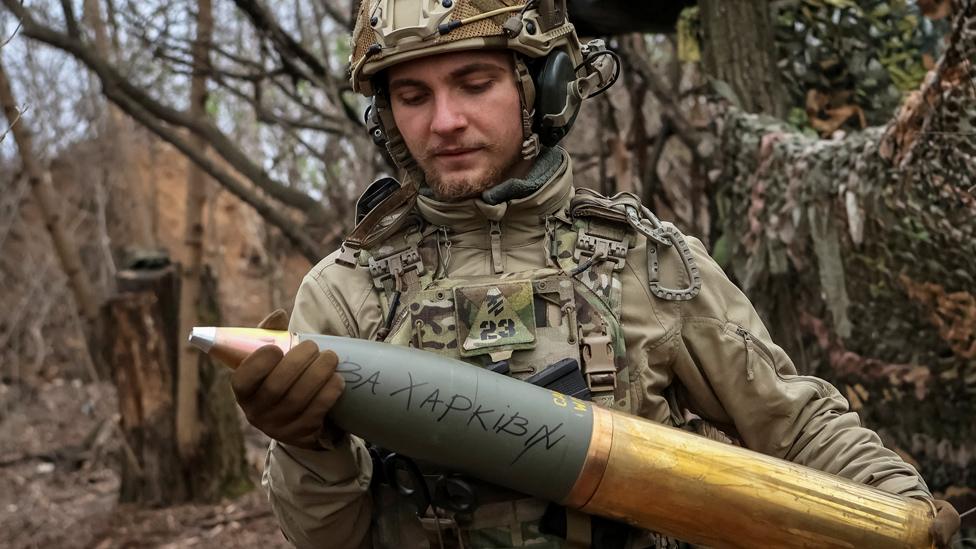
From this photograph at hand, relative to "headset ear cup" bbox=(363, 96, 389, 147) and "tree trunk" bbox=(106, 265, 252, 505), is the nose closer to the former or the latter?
"headset ear cup" bbox=(363, 96, 389, 147)

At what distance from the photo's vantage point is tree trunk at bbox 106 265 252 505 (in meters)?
8.20

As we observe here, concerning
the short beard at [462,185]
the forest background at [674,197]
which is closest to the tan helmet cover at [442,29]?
the short beard at [462,185]

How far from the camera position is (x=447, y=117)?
2697 mm

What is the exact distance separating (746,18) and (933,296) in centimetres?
216

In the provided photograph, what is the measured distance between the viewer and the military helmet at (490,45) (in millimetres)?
2701

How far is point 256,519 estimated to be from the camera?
25.5ft

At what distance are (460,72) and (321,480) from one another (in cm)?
103

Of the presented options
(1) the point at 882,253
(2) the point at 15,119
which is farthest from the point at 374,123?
(1) the point at 882,253

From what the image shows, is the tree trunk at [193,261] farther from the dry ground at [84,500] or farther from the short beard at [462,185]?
the short beard at [462,185]

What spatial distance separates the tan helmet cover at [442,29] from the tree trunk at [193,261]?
14.0ft

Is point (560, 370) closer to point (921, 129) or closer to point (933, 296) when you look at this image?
point (921, 129)

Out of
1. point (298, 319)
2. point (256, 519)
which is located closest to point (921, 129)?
point (298, 319)

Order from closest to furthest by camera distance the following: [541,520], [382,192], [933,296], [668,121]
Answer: [541,520] < [382,192] < [933,296] < [668,121]

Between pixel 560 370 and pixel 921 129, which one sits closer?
pixel 560 370
